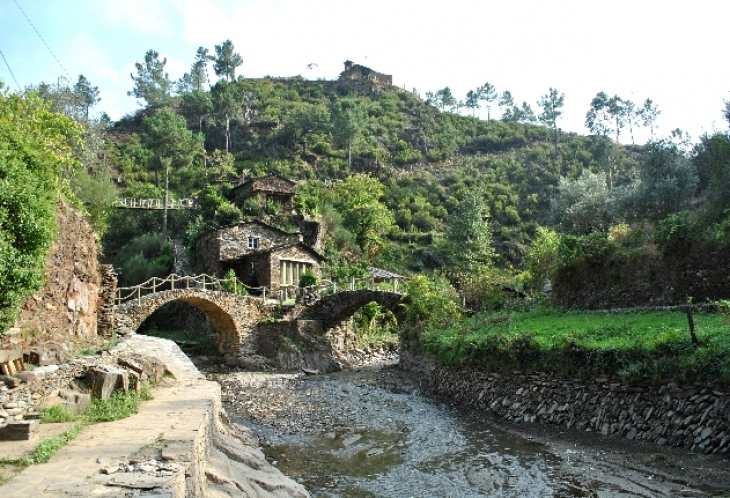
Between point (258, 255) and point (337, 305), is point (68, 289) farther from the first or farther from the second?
point (258, 255)

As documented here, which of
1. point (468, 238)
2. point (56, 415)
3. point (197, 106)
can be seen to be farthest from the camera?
point (197, 106)

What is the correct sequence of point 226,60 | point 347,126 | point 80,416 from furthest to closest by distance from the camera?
point 226,60 < point 347,126 < point 80,416

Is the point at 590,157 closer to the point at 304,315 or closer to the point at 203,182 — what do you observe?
the point at 203,182

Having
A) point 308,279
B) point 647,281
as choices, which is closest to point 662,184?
point 647,281

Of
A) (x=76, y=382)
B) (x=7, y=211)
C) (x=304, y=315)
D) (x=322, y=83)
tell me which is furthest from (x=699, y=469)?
(x=322, y=83)

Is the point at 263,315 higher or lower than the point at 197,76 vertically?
lower

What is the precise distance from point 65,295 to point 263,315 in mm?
22426

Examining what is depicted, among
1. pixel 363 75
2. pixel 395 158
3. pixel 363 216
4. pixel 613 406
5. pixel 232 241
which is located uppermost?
pixel 363 75

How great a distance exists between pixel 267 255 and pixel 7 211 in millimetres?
30154

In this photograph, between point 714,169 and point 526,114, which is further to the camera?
point 526,114

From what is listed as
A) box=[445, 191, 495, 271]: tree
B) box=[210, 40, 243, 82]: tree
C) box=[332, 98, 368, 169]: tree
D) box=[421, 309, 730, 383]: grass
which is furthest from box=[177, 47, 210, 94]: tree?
box=[421, 309, 730, 383]: grass

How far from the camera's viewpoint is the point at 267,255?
38.5m

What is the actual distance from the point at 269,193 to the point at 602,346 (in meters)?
36.6

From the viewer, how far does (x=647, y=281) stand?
22.9 meters
